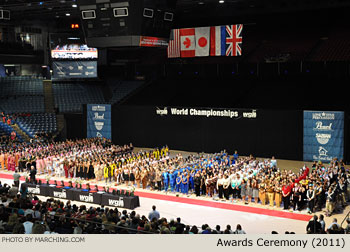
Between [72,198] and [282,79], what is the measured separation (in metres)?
18.6

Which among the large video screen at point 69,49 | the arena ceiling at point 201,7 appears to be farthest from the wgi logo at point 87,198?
the large video screen at point 69,49

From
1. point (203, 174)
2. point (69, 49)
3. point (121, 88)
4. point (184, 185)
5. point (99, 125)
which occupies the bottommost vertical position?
point (184, 185)

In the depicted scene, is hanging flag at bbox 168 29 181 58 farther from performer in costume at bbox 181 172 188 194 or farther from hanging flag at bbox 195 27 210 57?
performer in costume at bbox 181 172 188 194

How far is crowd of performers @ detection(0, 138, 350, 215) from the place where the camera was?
689 inches

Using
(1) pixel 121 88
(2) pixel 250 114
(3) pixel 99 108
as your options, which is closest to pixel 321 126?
(2) pixel 250 114

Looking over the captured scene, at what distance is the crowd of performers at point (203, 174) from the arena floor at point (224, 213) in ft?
1.79

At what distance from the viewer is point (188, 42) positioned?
3278 centimetres

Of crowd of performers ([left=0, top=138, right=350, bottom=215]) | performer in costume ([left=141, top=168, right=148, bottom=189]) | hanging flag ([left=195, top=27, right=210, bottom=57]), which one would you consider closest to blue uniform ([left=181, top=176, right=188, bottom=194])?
crowd of performers ([left=0, top=138, right=350, bottom=215])

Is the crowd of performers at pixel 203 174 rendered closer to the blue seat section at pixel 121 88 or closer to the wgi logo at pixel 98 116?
the wgi logo at pixel 98 116

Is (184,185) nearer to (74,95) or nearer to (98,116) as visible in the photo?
(98,116)

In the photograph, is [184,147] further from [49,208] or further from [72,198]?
[49,208]

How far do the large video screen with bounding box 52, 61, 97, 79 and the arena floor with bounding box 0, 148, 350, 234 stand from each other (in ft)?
62.9

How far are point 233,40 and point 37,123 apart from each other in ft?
57.9

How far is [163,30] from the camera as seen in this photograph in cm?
1784
